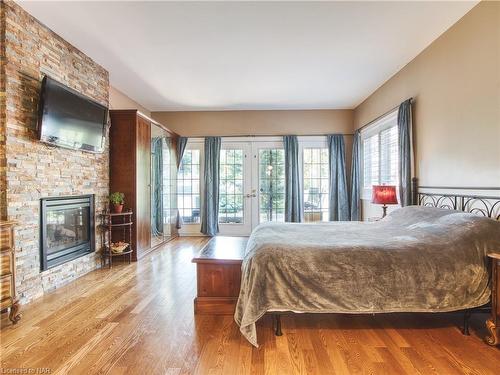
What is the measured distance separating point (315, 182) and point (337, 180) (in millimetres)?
455

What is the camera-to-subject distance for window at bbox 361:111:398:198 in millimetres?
4007

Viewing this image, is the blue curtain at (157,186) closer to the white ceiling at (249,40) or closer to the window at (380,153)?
the white ceiling at (249,40)

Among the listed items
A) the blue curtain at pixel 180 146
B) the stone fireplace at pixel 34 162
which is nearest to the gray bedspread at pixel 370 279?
the stone fireplace at pixel 34 162

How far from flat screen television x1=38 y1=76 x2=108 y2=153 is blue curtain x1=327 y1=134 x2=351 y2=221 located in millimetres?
4209

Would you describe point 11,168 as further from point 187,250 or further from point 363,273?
point 363,273

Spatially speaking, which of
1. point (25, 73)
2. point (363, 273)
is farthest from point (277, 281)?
point (25, 73)

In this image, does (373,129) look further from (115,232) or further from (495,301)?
(115,232)

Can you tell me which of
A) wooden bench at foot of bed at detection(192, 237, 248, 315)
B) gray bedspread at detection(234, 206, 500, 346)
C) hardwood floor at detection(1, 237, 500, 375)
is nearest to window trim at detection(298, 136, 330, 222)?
wooden bench at foot of bed at detection(192, 237, 248, 315)

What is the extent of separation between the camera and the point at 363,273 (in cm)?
186

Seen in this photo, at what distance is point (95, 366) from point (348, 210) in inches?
194

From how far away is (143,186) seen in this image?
166 inches

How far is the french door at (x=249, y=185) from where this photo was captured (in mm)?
5816

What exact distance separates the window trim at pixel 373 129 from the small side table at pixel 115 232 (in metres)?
3.91

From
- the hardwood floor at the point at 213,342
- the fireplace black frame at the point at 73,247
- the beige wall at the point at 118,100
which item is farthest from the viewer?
the beige wall at the point at 118,100
